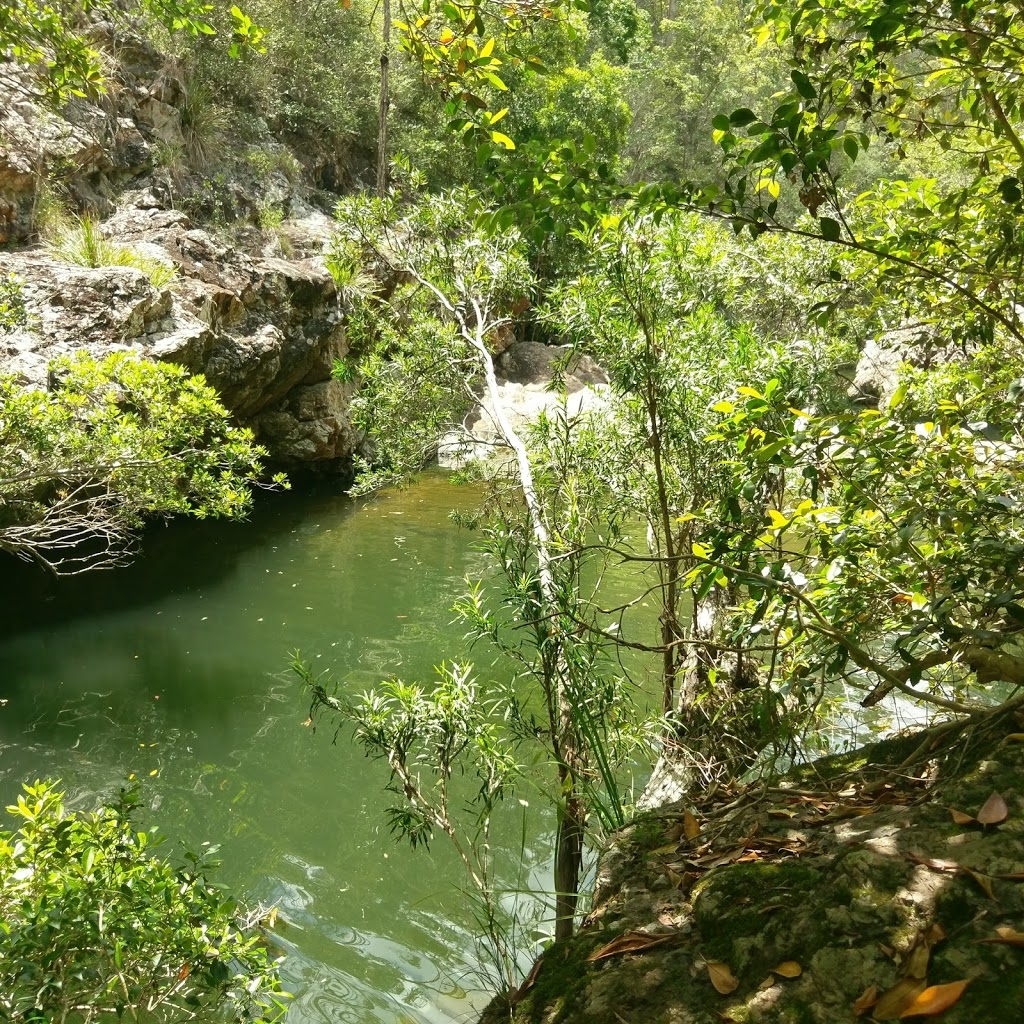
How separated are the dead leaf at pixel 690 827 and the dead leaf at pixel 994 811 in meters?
0.85

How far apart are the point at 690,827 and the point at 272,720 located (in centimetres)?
541

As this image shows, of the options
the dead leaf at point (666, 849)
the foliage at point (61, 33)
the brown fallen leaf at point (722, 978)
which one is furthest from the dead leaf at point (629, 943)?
the foliage at point (61, 33)

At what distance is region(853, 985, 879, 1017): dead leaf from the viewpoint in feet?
4.14

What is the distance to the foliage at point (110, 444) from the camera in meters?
5.74

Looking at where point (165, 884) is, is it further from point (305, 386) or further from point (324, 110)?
point (324, 110)

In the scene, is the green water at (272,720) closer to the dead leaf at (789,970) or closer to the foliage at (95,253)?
the dead leaf at (789,970)

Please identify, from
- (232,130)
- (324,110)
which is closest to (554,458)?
(232,130)

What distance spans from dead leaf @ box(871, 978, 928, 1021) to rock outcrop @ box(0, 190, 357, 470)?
7968 millimetres

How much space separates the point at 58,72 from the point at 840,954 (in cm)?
→ 543

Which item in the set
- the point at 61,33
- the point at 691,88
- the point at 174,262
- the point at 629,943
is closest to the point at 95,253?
the point at 174,262

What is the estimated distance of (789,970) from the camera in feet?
4.66

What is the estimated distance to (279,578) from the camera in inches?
416

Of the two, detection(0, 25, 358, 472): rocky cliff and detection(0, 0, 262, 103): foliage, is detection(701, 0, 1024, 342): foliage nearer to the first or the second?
detection(0, 0, 262, 103): foliage

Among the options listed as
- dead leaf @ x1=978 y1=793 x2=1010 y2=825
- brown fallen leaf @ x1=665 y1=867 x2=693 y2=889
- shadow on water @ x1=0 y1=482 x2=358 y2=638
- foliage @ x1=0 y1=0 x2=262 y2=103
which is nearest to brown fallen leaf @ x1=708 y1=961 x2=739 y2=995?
brown fallen leaf @ x1=665 y1=867 x2=693 y2=889
